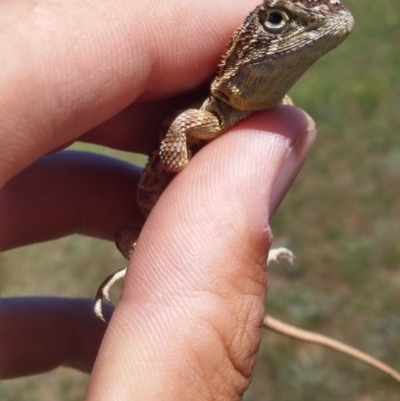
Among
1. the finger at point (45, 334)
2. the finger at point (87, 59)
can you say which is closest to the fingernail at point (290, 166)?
the finger at point (87, 59)

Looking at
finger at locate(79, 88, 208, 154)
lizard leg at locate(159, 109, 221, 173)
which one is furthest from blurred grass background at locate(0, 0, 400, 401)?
lizard leg at locate(159, 109, 221, 173)

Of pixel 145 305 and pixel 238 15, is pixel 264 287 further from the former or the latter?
pixel 238 15

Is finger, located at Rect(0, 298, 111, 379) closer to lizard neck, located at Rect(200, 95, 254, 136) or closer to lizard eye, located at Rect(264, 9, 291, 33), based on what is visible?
lizard neck, located at Rect(200, 95, 254, 136)

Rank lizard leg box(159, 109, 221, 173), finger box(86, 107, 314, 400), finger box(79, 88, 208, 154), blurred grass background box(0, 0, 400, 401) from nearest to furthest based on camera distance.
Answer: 1. finger box(86, 107, 314, 400)
2. lizard leg box(159, 109, 221, 173)
3. finger box(79, 88, 208, 154)
4. blurred grass background box(0, 0, 400, 401)

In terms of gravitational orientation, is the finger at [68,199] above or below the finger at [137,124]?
below

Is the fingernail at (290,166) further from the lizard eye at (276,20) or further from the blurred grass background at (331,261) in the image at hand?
the blurred grass background at (331,261)

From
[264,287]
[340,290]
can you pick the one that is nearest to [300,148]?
[264,287]

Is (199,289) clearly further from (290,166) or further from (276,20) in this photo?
(276,20)

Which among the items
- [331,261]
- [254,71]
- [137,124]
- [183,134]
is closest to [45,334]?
[137,124]
